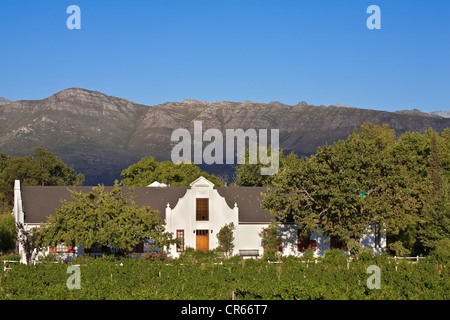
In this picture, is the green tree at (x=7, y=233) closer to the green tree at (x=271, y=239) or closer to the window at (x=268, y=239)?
the window at (x=268, y=239)

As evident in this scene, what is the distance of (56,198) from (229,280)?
973 inches

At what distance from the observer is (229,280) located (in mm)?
32531

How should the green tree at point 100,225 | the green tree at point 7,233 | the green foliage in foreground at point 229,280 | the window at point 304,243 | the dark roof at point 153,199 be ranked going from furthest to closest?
the green tree at point 7,233 < the dark roof at point 153,199 < the window at point 304,243 < the green tree at point 100,225 < the green foliage in foreground at point 229,280

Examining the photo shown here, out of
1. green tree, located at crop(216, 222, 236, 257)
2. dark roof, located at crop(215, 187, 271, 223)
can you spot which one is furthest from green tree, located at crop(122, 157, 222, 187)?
green tree, located at crop(216, 222, 236, 257)

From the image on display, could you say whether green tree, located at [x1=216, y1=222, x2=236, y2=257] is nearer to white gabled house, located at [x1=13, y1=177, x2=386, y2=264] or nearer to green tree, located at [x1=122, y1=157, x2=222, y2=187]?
white gabled house, located at [x1=13, y1=177, x2=386, y2=264]

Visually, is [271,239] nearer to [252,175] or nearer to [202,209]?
[202,209]

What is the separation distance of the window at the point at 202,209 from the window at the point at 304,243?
26.7ft

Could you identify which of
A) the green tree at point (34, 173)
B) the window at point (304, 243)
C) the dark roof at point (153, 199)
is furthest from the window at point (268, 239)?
the green tree at point (34, 173)

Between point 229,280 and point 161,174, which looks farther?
point 161,174

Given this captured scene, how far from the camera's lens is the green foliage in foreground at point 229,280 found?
89.0 feet

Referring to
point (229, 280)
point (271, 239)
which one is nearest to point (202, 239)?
point (271, 239)

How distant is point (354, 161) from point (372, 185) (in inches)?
101

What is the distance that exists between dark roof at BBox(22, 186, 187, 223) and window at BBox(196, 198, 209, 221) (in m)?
2.78
